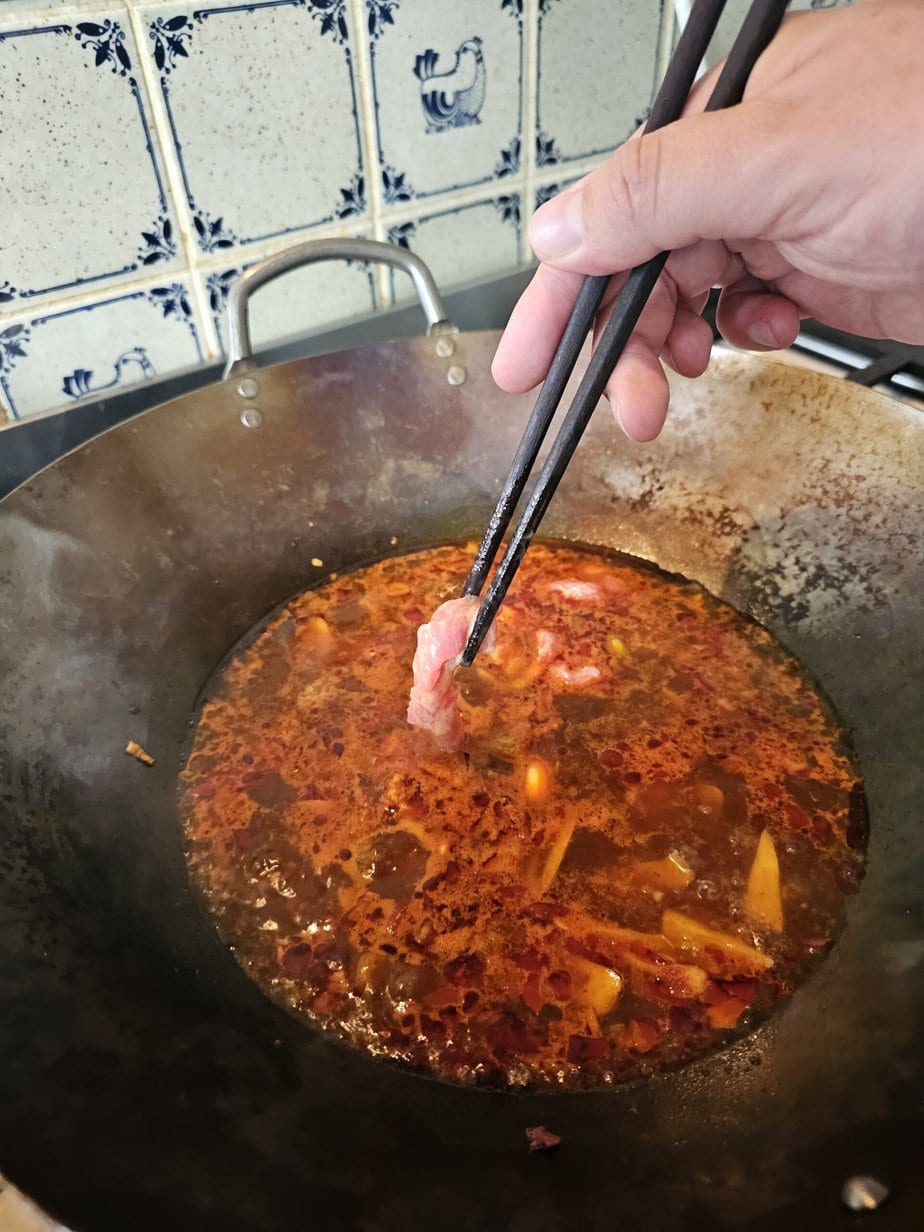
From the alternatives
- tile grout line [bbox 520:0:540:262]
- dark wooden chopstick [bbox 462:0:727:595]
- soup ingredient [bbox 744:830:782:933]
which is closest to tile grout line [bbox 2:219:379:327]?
tile grout line [bbox 520:0:540:262]

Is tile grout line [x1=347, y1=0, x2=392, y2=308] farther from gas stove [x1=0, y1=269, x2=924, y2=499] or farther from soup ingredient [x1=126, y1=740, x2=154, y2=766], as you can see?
soup ingredient [x1=126, y1=740, x2=154, y2=766]

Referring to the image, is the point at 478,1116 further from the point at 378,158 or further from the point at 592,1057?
the point at 378,158

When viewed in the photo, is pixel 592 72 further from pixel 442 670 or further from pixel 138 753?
pixel 138 753

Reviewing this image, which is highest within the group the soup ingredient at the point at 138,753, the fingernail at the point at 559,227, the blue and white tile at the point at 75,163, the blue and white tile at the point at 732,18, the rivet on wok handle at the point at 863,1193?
the blue and white tile at the point at 732,18

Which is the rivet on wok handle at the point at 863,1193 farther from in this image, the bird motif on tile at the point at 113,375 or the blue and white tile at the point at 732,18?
the blue and white tile at the point at 732,18

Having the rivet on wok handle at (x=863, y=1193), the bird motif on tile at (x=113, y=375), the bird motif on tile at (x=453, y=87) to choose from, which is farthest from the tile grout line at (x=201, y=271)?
the rivet on wok handle at (x=863, y=1193)

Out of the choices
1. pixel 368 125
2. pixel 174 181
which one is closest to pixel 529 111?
pixel 368 125
